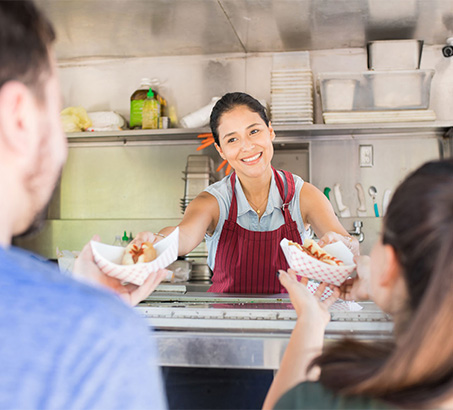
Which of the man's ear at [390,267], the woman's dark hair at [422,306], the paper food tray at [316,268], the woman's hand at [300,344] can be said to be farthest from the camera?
the paper food tray at [316,268]

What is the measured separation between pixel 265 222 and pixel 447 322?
5.98 ft

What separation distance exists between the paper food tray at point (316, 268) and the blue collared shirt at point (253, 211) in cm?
100

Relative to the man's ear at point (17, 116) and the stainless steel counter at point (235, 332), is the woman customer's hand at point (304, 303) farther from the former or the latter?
the man's ear at point (17, 116)

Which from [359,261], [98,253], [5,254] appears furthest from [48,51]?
[359,261]

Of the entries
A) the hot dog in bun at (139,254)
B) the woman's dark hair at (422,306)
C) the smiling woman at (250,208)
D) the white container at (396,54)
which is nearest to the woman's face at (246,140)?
the smiling woman at (250,208)

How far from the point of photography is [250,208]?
2473 mm

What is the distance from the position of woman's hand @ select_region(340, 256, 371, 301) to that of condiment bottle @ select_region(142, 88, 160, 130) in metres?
2.59

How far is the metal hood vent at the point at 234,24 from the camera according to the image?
10.1ft

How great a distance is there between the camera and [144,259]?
1425 mm

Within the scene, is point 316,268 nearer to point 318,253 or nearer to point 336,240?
point 318,253

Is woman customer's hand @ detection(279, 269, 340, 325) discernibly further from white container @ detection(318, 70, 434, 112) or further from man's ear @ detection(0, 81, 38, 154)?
white container @ detection(318, 70, 434, 112)

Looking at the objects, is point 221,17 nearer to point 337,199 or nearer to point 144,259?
point 337,199

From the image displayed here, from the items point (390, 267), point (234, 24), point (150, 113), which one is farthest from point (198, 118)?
point (390, 267)

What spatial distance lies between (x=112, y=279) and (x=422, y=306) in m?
0.89
